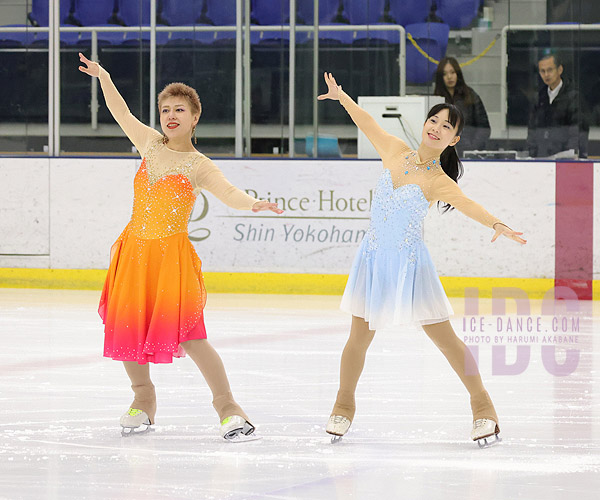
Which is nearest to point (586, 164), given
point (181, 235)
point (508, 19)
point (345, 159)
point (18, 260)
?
point (345, 159)

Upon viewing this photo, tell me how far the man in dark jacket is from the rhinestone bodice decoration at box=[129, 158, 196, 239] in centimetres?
570

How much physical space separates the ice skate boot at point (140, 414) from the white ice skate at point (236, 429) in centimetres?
28

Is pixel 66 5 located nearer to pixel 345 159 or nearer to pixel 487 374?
pixel 345 159

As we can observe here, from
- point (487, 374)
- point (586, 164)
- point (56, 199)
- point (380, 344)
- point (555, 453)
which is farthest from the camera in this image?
point (56, 199)

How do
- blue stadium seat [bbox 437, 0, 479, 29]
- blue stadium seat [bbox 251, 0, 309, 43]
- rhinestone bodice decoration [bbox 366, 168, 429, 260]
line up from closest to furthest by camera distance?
1. rhinestone bodice decoration [bbox 366, 168, 429, 260]
2. blue stadium seat [bbox 437, 0, 479, 29]
3. blue stadium seat [bbox 251, 0, 309, 43]

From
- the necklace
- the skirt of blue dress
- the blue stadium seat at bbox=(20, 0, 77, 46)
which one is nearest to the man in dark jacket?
the blue stadium seat at bbox=(20, 0, 77, 46)

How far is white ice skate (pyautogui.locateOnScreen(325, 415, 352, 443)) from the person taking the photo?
3.22 m

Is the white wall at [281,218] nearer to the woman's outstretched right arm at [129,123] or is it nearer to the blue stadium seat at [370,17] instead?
the blue stadium seat at [370,17]

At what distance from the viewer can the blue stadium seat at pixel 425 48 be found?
386 inches

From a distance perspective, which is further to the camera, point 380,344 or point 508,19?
point 508,19

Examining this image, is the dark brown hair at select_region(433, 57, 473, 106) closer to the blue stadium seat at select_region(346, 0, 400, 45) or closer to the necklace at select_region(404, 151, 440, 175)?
the blue stadium seat at select_region(346, 0, 400, 45)

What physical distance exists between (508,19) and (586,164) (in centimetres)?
254

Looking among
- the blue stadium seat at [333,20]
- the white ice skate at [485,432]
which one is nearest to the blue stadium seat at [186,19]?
the blue stadium seat at [333,20]

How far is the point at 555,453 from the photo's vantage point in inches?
121
